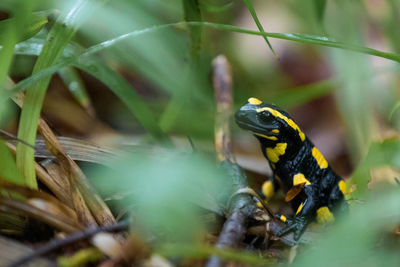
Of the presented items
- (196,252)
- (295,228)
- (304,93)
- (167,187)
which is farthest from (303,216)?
Answer: (304,93)

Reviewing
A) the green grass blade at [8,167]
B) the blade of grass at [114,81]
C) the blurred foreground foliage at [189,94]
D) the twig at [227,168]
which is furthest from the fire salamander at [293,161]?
the green grass blade at [8,167]

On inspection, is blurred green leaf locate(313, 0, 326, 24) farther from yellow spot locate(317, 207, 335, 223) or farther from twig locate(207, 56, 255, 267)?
yellow spot locate(317, 207, 335, 223)

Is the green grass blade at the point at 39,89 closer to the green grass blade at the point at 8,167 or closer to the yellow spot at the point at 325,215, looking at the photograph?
the green grass blade at the point at 8,167

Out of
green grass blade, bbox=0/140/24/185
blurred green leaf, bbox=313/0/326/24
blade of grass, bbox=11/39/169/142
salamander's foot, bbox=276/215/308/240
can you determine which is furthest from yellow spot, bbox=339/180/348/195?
green grass blade, bbox=0/140/24/185

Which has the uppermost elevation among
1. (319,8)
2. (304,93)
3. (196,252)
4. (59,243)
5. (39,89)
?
(319,8)

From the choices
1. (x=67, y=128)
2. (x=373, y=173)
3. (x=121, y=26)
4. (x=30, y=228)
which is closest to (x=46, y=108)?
(x=67, y=128)

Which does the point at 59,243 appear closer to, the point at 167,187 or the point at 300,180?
the point at 167,187
